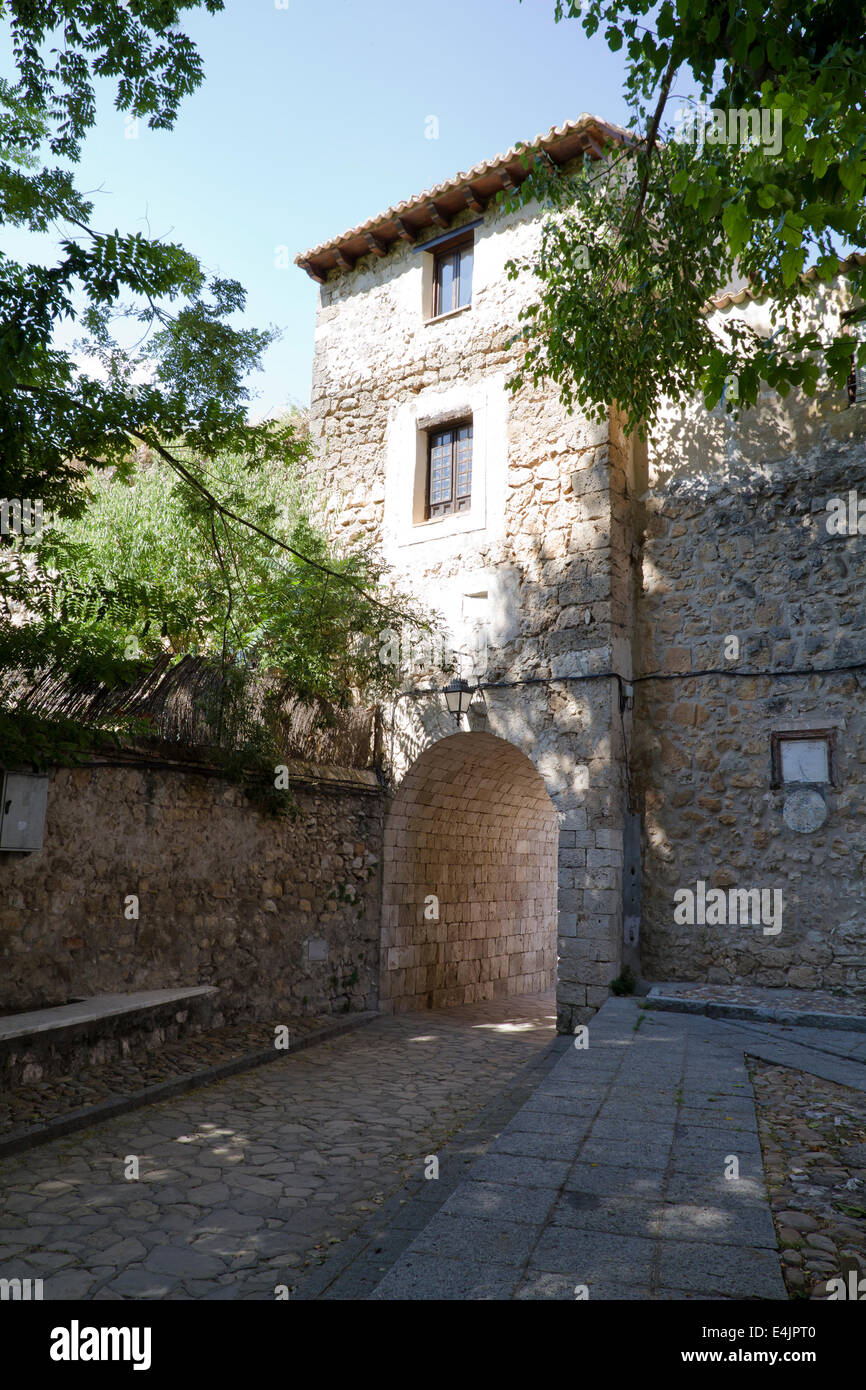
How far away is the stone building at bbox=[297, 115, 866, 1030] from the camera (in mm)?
7637

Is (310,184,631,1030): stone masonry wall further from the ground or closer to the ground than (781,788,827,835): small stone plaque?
further from the ground

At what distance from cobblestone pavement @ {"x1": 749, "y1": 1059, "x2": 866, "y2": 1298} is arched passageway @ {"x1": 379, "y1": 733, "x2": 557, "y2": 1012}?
17.4ft

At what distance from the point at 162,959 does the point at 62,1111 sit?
1952 mm

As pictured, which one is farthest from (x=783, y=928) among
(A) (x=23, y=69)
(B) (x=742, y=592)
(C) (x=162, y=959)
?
(A) (x=23, y=69)

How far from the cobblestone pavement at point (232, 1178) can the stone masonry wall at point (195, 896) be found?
3.66 feet

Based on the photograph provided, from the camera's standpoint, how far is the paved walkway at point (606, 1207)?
245cm

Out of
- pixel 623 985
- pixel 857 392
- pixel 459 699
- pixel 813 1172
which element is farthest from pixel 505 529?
pixel 813 1172

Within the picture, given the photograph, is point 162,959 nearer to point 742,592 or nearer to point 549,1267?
point 549,1267

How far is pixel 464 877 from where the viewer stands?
37.5 ft

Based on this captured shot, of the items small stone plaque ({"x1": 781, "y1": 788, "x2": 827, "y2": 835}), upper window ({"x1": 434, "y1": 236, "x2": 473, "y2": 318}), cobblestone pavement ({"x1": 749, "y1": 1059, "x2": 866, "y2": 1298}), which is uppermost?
upper window ({"x1": 434, "y1": 236, "x2": 473, "y2": 318})

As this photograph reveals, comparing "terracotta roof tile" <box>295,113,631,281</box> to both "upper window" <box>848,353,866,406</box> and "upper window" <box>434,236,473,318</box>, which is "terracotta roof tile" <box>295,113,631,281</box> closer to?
"upper window" <box>434,236,473,318</box>

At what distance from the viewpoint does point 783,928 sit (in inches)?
296

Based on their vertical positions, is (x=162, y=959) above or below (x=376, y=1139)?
above

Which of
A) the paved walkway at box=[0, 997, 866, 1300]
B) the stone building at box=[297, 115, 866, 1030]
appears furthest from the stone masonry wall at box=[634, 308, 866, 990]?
the paved walkway at box=[0, 997, 866, 1300]
